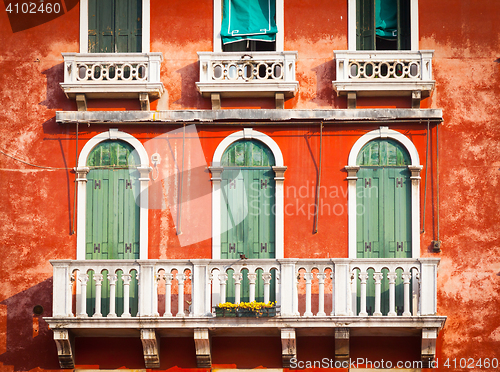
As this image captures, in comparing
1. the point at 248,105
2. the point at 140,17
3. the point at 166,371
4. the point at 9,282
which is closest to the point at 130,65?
the point at 140,17

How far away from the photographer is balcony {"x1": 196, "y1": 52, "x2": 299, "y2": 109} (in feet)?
63.0

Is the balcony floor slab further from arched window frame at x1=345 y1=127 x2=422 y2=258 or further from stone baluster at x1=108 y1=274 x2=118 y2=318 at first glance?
arched window frame at x1=345 y1=127 x2=422 y2=258

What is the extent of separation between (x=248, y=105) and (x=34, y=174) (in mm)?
4769

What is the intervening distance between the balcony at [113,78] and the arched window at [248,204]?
7.25ft

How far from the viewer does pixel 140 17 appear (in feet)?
65.6

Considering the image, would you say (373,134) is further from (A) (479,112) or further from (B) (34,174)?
(B) (34,174)

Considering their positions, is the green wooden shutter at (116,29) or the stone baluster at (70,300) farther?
the green wooden shutter at (116,29)

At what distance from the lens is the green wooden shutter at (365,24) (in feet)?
64.9

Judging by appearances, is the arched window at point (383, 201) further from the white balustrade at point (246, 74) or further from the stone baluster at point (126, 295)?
the stone baluster at point (126, 295)

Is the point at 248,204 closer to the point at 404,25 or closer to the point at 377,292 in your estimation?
the point at 377,292

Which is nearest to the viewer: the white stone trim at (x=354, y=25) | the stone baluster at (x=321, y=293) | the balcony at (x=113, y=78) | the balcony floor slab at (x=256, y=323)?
the balcony floor slab at (x=256, y=323)

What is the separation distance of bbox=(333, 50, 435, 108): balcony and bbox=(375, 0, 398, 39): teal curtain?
28.7 inches

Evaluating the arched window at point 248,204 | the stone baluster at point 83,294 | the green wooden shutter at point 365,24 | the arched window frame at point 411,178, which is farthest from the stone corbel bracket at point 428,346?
the stone baluster at point 83,294

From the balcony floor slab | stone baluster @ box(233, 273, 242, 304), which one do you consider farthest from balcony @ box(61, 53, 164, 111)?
the balcony floor slab
